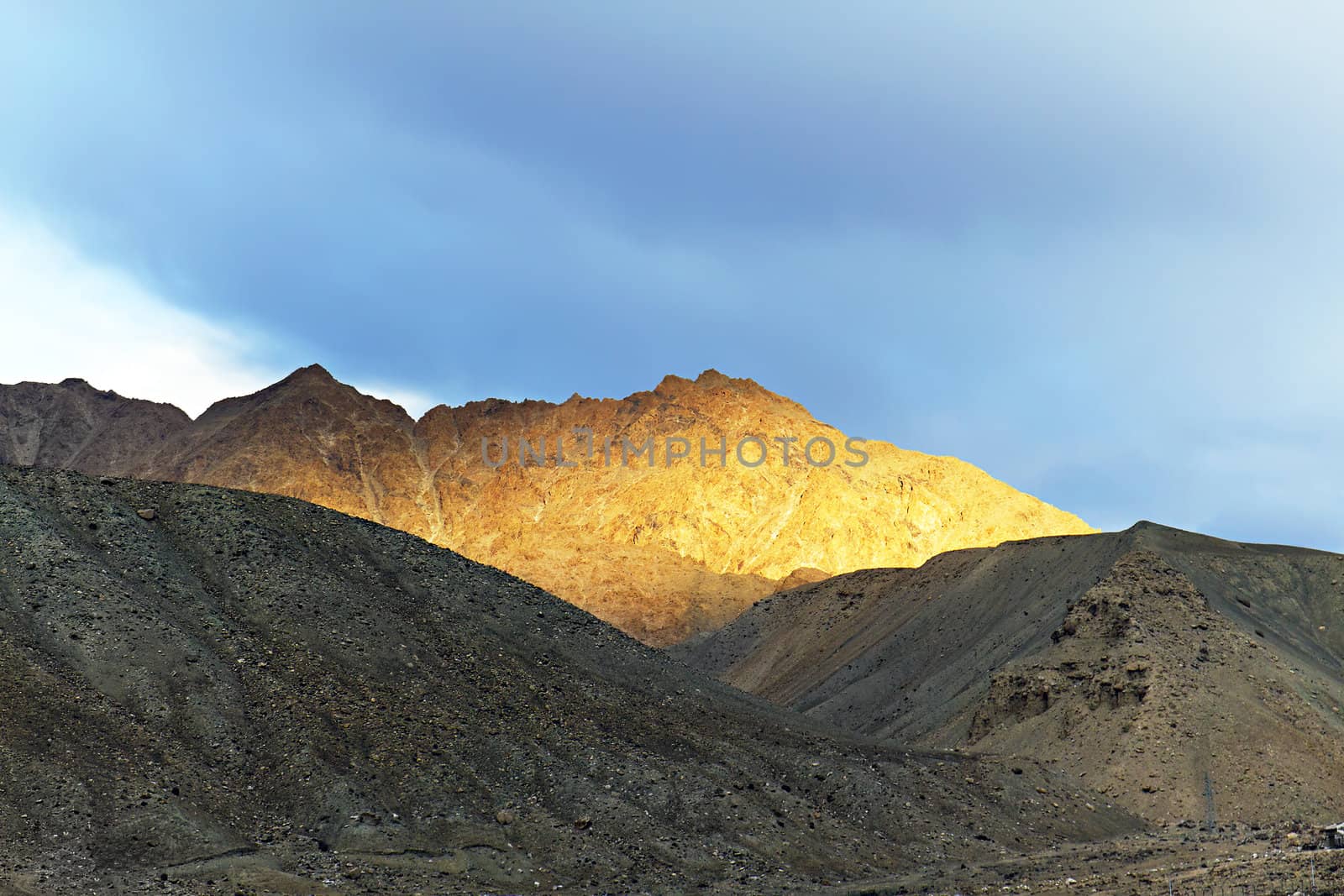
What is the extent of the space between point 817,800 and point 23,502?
2565 centimetres

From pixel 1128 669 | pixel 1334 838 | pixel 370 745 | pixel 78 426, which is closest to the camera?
pixel 1334 838

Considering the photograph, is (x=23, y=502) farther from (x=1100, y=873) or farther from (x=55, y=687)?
(x=1100, y=873)

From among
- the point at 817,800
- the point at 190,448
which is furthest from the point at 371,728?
the point at 190,448

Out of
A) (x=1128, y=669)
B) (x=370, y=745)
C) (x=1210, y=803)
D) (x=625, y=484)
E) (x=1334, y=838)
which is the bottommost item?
(x=370, y=745)

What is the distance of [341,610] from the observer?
40781 mm

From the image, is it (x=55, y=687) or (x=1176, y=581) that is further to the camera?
(x=1176, y=581)

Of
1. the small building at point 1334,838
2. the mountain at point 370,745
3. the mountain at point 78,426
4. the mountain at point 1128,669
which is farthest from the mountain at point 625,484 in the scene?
the small building at point 1334,838

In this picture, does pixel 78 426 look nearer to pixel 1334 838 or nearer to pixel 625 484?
pixel 625 484

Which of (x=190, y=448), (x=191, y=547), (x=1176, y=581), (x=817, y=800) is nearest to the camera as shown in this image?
(x=817, y=800)

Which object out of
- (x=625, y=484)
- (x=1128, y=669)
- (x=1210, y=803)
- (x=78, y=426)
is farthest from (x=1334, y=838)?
(x=78, y=426)

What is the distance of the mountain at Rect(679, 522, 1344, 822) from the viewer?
48.0 m

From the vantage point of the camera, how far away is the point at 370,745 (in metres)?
35.0

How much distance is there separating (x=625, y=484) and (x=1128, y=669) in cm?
11724

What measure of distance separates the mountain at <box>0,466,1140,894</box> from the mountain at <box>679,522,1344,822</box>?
19.0 ft
